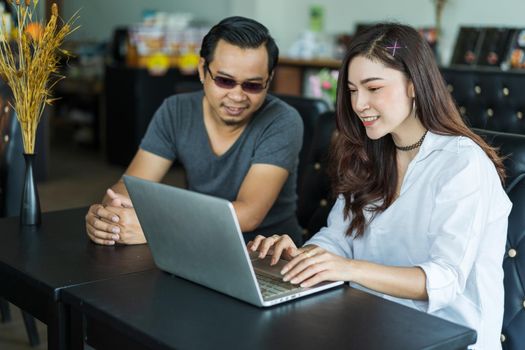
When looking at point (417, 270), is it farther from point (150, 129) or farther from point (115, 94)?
point (115, 94)

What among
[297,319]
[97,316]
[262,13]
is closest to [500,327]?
[297,319]

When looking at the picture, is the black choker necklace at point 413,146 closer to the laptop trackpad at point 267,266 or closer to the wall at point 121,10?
the laptop trackpad at point 267,266

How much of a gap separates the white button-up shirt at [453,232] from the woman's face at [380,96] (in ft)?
0.31

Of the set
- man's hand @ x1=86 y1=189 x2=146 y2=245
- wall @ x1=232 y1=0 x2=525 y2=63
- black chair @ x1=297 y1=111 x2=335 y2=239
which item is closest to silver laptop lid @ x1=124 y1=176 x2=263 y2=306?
man's hand @ x1=86 y1=189 x2=146 y2=245

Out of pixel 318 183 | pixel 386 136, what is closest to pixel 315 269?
pixel 386 136

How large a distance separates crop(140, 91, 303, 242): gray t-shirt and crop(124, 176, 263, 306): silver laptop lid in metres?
0.74

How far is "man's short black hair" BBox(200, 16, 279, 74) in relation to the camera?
233 cm

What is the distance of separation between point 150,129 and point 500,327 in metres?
1.29

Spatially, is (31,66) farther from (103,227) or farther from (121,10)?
(121,10)

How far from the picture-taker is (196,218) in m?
1.46

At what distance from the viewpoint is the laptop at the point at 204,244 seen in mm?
1408

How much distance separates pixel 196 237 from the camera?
1495 mm

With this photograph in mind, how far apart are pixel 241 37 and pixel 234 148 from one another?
1.12 ft

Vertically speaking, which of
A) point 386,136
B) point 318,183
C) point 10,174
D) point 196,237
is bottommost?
point 10,174
